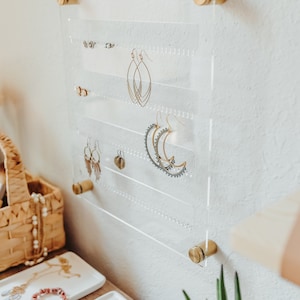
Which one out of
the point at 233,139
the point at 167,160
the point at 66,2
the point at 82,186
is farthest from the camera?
the point at 82,186

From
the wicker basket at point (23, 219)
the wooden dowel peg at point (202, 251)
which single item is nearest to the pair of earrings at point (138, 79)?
the wooden dowel peg at point (202, 251)

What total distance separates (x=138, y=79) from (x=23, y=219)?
438 mm

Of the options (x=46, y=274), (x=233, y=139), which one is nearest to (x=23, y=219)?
(x=46, y=274)

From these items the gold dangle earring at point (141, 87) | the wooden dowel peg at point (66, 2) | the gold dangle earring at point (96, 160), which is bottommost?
the gold dangle earring at point (96, 160)

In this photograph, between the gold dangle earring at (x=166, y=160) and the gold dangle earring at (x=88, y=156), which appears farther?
the gold dangle earring at (x=88, y=156)

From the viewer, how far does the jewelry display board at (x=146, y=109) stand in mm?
646

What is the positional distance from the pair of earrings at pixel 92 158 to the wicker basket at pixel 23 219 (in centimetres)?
15

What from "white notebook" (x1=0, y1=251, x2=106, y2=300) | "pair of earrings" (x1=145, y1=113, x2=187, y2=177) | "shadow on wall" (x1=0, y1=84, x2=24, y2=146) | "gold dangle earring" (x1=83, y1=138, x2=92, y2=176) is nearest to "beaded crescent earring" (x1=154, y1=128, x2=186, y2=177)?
"pair of earrings" (x1=145, y1=113, x2=187, y2=177)

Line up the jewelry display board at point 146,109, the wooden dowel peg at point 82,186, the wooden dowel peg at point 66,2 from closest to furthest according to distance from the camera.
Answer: the jewelry display board at point 146,109
the wooden dowel peg at point 66,2
the wooden dowel peg at point 82,186

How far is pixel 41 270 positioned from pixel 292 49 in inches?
28.1

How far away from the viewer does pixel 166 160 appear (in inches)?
28.5

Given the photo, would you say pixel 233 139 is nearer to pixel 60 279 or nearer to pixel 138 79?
pixel 138 79

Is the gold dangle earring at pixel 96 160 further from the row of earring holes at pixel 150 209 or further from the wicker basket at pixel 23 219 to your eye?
the wicker basket at pixel 23 219

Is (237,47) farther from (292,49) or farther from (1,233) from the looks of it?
(1,233)
